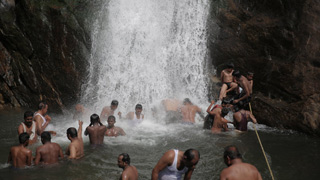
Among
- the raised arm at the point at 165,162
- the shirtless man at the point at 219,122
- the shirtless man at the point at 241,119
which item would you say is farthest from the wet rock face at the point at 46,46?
the raised arm at the point at 165,162

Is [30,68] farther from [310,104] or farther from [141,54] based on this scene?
[310,104]

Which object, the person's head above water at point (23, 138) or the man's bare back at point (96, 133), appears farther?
the man's bare back at point (96, 133)

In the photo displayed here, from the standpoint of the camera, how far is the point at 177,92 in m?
11.9

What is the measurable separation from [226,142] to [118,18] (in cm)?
713

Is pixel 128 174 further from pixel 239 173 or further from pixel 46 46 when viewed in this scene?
pixel 46 46

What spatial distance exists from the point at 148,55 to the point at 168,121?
3272mm

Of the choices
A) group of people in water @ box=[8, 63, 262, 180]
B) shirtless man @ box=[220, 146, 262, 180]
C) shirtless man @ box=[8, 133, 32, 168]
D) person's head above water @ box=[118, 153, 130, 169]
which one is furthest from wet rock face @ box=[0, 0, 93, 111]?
shirtless man @ box=[220, 146, 262, 180]

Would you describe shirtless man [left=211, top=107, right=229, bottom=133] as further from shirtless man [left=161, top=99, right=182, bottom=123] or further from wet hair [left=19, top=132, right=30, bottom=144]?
wet hair [left=19, top=132, right=30, bottom=144]

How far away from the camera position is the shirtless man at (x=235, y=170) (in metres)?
4.07

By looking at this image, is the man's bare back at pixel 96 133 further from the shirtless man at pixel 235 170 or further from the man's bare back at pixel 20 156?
the shirtless man at pixel 235 170

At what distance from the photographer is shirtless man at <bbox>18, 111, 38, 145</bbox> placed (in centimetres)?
691

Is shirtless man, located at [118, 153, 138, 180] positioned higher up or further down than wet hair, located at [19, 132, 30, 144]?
further down

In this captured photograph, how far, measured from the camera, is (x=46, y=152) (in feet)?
19.6

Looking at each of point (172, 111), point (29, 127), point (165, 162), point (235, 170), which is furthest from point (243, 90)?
point (29, 127)
